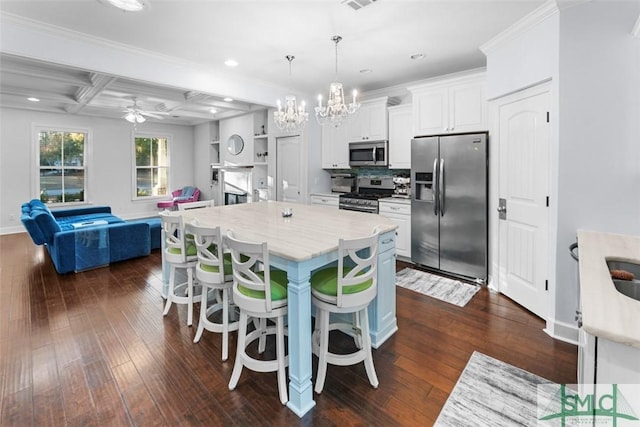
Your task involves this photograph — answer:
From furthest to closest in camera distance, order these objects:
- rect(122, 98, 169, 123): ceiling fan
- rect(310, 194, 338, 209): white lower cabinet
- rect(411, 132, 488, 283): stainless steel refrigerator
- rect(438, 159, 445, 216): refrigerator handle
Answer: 1. rect(122, 98, 169, 123): ceiling fan
2. rect(310, 194, 338, 209): white lower cabinet
3. rect(438, 159, 445, 216): refrigerator handle
4. rect(411, 132, 488, 283): stainless steel refrigerator

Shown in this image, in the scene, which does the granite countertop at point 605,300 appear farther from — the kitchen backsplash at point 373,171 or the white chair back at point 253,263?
the kitchen backsplash at point 373,171

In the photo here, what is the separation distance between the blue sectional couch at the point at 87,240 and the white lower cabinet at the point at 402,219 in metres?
3.87

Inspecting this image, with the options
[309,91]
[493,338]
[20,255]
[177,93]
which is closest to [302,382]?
[493,338]

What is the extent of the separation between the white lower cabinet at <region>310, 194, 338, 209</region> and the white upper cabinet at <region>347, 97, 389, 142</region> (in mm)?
1057

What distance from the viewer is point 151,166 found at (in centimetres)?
866

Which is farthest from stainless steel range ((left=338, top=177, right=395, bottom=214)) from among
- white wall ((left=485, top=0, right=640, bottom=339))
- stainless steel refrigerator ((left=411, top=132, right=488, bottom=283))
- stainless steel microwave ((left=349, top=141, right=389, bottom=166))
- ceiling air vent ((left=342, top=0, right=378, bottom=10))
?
ceiling air vent ((left=342, top=0, right=378, bottom=10))

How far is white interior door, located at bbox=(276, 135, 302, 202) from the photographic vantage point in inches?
220

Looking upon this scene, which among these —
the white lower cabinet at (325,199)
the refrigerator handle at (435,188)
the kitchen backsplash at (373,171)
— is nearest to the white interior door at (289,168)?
the white lower cabinet at (325,199)

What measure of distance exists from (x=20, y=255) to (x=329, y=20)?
606 cm

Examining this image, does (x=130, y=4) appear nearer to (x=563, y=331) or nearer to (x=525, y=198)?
(x=525, y=198)

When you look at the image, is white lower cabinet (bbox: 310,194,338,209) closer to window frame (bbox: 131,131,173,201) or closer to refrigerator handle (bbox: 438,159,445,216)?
refrigerator handle (bbox: 438,159,445,216)

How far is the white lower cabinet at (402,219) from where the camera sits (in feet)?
14.4

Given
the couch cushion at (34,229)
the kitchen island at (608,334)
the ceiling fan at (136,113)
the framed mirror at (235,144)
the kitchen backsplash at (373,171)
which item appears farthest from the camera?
the framed mirror at (235,144)

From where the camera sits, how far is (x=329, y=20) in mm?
2869
